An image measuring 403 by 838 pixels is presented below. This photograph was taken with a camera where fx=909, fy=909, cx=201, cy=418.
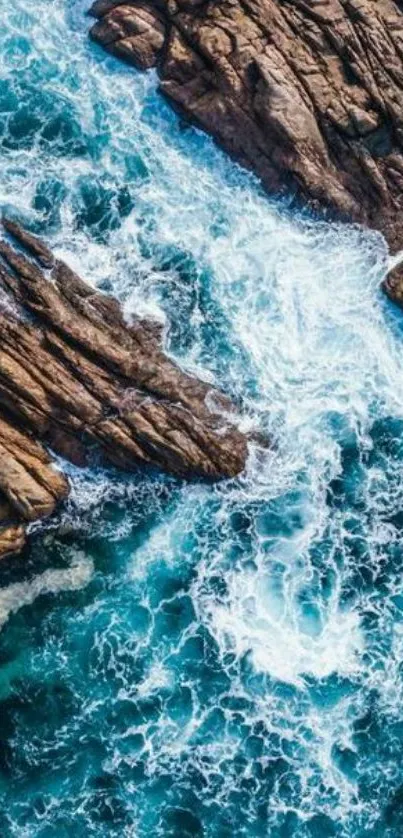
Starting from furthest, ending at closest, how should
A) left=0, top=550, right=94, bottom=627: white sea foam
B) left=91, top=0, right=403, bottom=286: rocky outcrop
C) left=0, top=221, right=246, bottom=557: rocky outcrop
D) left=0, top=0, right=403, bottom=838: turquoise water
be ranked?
left=91, top=0, right=403, bottom=286: rocky outcrop
left=0, top=550, right=94, bottom=627: white sea foam
left=0, top=221, right=246, bottom=557: rocky outcrop
left=0, top=0, right=403, bottom=838: turquoise water

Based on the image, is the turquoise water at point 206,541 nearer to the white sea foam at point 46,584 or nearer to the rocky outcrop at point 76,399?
the white sea foam at point 46,584

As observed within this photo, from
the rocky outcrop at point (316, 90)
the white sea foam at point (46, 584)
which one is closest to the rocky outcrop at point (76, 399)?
the white sea foam at point (46, 584)

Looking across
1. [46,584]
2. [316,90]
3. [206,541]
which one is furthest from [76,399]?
[316,90]

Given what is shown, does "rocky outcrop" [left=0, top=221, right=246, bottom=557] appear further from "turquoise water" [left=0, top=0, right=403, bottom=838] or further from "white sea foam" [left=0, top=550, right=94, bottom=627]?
"white sea foam" [left=0, top=550, right=94, bottom=627]

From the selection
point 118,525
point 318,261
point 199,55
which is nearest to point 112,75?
point 199,55

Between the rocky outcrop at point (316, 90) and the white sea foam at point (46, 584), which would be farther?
the rocky outcrop at point (316, 90)

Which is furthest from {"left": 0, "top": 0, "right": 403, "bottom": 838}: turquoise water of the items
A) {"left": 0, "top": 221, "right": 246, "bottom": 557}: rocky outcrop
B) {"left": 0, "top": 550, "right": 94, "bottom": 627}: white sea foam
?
{"left": 0, "top": 221, "right": 246, "bottom": 557}: rocky outcrop
